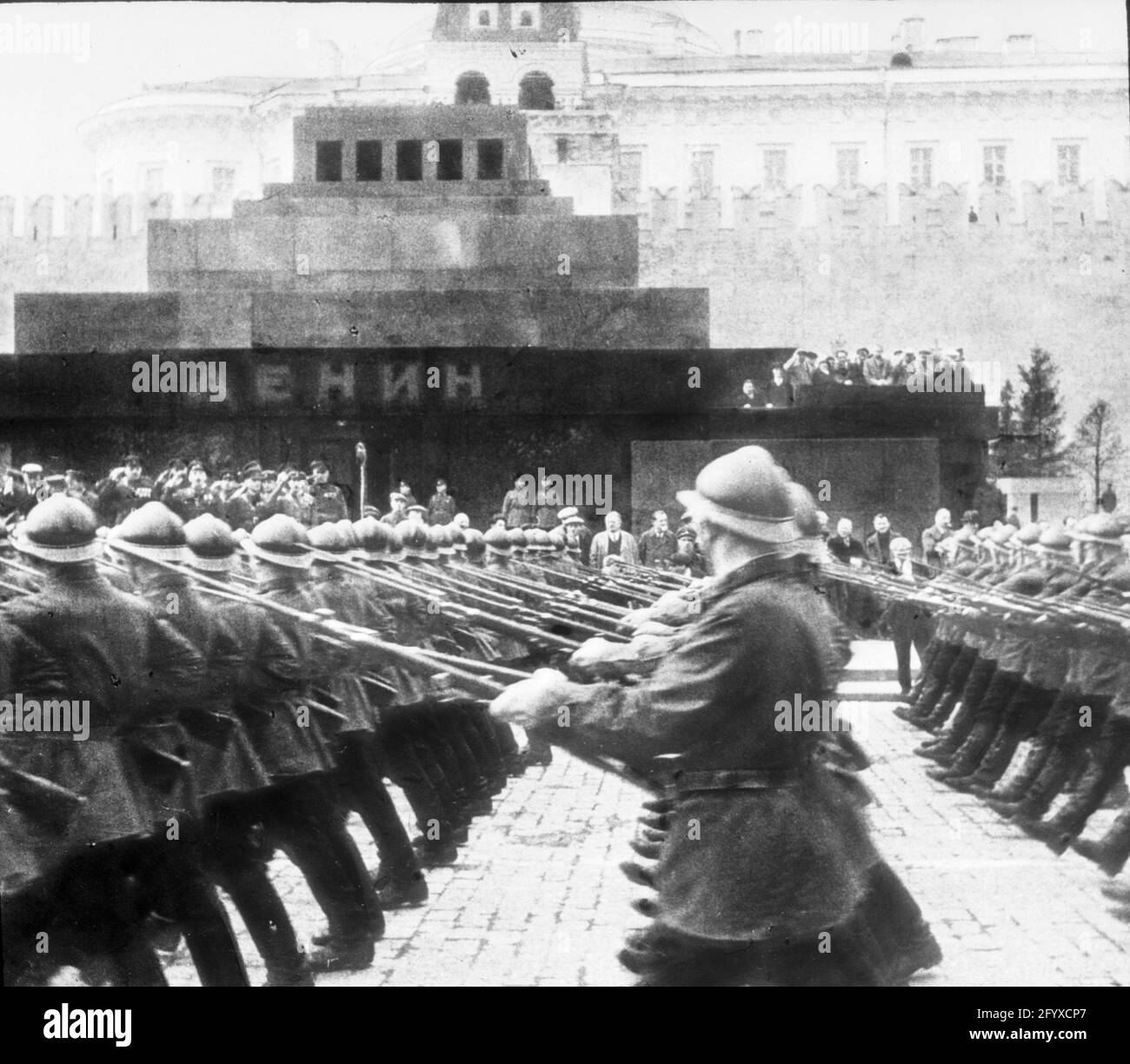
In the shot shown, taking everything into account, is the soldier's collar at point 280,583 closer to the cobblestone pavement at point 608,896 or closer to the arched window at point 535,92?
the cobblestone pavement at point 608,896

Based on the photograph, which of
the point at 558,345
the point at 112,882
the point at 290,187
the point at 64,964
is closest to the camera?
the point at 112,882

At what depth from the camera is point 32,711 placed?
692 cm

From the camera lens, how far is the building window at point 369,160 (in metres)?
12.8

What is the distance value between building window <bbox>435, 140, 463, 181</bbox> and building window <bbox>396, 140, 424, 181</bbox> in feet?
0.62

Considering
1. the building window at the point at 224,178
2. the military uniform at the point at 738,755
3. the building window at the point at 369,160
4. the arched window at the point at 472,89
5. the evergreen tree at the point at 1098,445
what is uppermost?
the arched window at the point at 472,89

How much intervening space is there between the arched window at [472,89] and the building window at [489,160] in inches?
13.0

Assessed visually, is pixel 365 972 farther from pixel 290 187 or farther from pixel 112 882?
pixel 290 187

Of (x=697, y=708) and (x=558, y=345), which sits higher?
(x=558, y=345)

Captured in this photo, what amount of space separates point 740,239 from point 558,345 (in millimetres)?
6807

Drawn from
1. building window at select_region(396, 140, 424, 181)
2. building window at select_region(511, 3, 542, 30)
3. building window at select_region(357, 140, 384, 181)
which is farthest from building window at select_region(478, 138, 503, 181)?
building window at select_region(511, 3, 542, 30)

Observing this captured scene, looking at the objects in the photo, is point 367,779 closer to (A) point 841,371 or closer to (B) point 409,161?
(A) point 841,371

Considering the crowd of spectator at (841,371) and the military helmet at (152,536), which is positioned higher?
the crowd of spectator at (841,371)

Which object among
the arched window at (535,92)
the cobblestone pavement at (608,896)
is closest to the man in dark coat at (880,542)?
the cobblestone pavement at (608,896)
